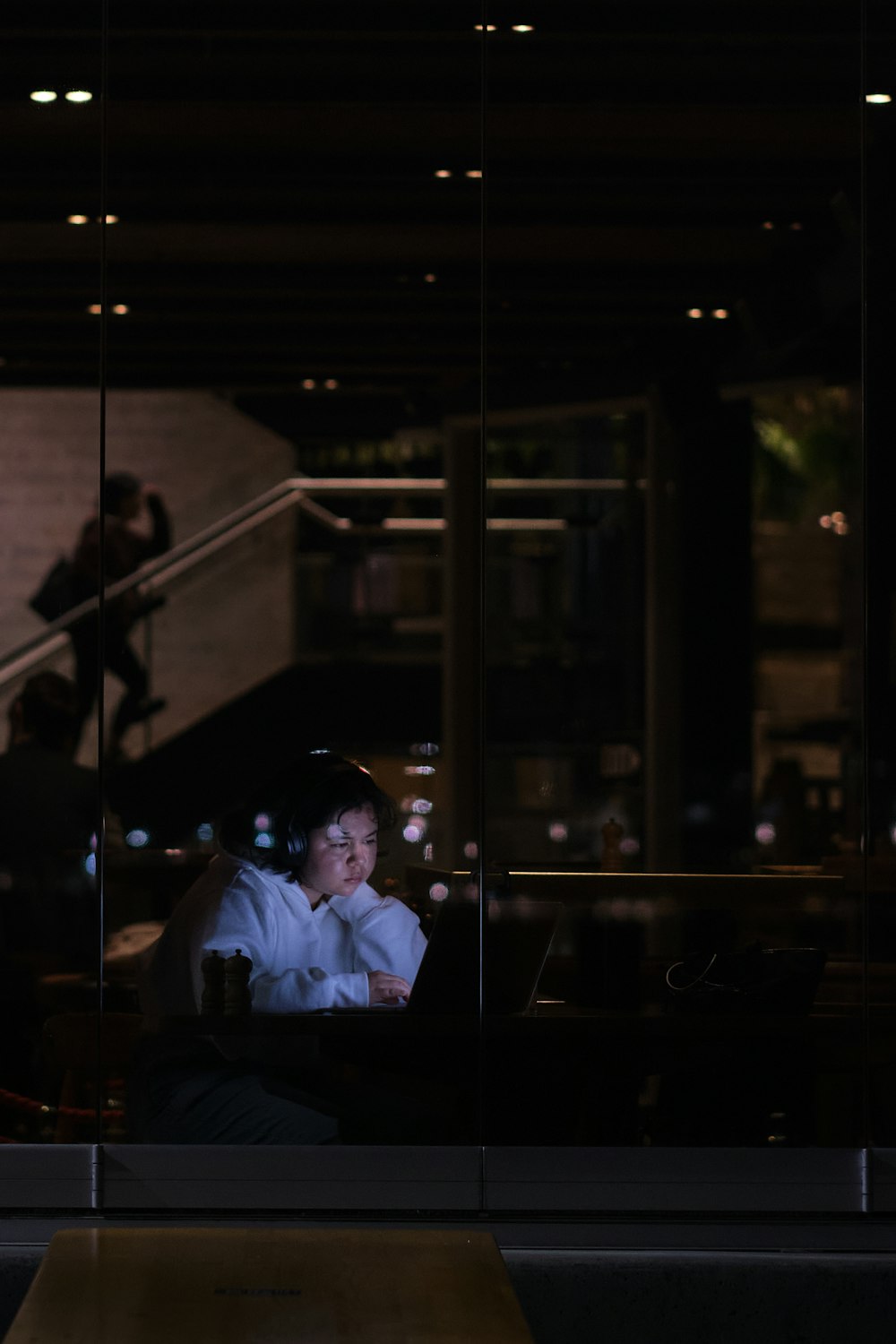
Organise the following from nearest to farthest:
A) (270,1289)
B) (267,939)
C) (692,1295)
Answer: (270,1289)
(692,1295)
(267,939)

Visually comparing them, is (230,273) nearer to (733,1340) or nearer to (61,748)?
(61,748)

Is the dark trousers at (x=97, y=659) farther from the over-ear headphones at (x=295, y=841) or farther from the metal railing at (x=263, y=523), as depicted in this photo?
the over-ear headphones at (x=295, y=841)

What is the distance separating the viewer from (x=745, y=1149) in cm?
497

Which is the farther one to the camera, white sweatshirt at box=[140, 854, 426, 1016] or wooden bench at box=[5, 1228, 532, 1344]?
white sweatshirt at box=[140, 854, 426, 1016]

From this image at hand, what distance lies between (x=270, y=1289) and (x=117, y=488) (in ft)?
8.58

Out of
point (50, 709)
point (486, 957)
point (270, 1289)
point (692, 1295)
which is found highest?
point (50, 709)

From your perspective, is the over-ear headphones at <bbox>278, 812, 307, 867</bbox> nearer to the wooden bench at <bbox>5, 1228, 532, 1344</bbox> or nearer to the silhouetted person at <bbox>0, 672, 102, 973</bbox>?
the silhouetted person at <bbox>0, 672, 102, 973</bbox>

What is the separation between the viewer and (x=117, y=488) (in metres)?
4.95

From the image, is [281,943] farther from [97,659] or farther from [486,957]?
[97,659]

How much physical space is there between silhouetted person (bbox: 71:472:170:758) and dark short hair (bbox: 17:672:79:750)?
0.11 ft

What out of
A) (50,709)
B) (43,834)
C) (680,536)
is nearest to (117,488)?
(50,709)

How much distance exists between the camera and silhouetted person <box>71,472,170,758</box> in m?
4.90

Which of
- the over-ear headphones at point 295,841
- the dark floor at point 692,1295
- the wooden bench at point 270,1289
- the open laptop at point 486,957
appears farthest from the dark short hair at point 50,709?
the wooden bench at point 270,1289

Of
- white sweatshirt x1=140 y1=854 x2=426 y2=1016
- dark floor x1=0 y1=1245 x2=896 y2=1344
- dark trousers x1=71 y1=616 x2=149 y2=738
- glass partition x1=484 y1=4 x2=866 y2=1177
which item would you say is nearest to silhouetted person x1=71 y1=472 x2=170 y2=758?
dark trousers x1=71 y1=616 x2=149 y2=738
